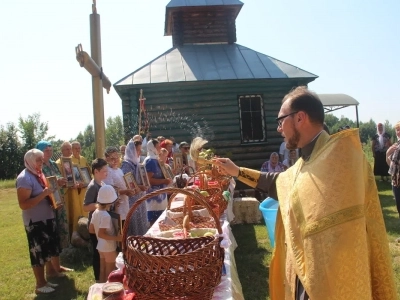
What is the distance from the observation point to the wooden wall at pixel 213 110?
11.4m

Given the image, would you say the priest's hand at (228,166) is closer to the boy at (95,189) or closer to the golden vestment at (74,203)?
the boy at (95,189)

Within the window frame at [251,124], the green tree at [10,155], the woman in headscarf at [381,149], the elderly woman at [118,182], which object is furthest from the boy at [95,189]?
the green tree at [10,155]

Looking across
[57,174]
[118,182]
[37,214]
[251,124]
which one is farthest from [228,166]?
[251,124]

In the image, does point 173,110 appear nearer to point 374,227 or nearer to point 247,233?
point 247,233

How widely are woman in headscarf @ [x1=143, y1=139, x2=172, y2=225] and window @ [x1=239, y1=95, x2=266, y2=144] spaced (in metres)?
6.34

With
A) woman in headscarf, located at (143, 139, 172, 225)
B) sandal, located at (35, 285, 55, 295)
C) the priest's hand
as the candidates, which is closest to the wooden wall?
woman in headscarf, located at (143, 139, 172, 225)

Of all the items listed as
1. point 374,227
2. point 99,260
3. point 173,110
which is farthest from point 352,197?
point 173,110

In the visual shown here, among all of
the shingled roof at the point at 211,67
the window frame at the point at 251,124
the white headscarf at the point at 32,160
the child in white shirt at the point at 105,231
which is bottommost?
the child in white shirt at the point at 105,231

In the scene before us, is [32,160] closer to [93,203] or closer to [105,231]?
[93,203]

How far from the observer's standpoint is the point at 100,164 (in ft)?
14.4

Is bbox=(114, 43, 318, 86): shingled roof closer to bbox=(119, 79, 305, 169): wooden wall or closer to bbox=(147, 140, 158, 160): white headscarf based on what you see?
bbox=(119, 79, 305, 169): wooden wall

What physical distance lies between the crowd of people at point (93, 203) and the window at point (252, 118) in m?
6.22

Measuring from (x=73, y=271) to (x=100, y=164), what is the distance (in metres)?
1.94

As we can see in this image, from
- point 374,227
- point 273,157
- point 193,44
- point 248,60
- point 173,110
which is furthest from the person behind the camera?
point 193,44
